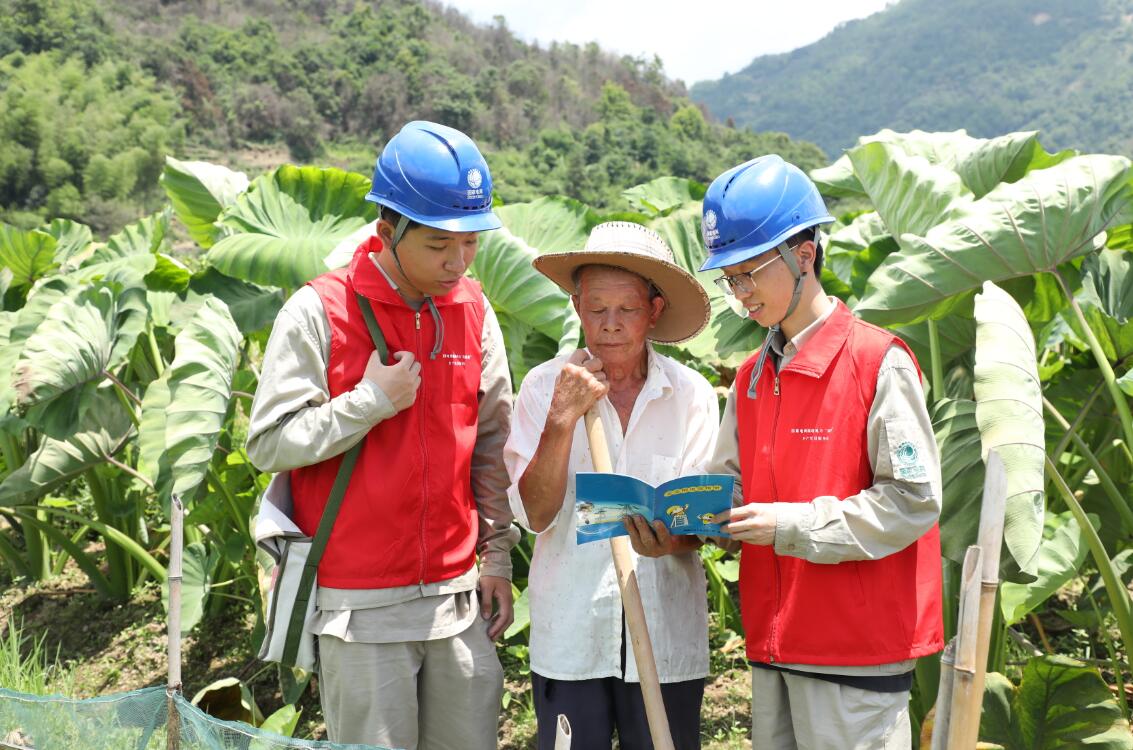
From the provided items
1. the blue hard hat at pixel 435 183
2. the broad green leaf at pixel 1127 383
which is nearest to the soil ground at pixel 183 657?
the broad green leaf at pixel 1127 383

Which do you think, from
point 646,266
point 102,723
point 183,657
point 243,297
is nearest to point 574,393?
point 646,266

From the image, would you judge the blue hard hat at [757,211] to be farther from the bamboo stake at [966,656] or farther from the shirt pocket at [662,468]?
the bamboo stake at [966,656]

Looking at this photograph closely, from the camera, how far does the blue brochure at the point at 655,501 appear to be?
186cm

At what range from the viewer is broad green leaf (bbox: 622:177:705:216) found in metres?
5.61

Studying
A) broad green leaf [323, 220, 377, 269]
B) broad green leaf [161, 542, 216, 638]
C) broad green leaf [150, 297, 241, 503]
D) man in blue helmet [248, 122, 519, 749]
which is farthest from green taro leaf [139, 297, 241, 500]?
man in blue helmet [248, 122, 519, 749]

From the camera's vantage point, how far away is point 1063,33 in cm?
13138

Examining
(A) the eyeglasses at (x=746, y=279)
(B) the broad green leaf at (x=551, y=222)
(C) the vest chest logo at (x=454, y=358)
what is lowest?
(C) the vest chest logo at (x=454, y=358)

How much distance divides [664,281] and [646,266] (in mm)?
68

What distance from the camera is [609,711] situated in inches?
85.0

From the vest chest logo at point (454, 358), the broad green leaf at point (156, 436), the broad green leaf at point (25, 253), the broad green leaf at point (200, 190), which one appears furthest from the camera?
the broad green leaf at point (25, 253)

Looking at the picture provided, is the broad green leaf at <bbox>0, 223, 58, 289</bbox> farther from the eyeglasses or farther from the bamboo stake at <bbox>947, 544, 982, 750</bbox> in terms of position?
the bamboo stake at <bbox>947, 544, 982, 750</bbox>

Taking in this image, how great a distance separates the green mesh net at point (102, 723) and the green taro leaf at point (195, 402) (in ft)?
2.66

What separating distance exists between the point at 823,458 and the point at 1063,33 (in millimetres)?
148567

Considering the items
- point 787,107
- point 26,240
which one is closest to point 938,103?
point 787,107
